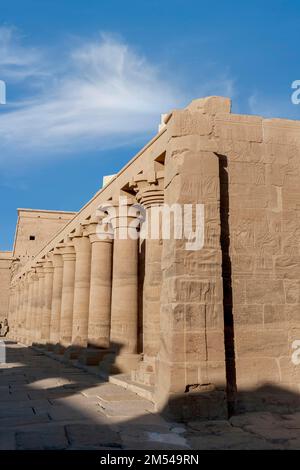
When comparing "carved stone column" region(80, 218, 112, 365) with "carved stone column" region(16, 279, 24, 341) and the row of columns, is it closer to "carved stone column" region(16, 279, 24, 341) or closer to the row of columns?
the row of columns

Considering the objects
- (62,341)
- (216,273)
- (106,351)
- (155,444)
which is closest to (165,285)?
(216,273)

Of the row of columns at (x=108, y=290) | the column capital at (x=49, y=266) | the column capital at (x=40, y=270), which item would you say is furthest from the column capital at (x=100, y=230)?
the column capital at (x=40, y=270)

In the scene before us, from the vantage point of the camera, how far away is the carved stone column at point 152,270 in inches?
316

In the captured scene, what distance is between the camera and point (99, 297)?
12.0m

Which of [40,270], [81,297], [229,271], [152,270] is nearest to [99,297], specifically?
[81,297]

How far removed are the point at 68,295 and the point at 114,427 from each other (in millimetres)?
11019

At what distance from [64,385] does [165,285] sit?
142 inches

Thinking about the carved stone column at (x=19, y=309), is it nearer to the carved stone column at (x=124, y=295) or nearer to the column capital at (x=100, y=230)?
the column capital at (x=100, y=230)

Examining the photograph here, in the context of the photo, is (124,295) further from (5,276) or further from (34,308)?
(5,276)

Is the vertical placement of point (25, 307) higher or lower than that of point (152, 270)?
lower

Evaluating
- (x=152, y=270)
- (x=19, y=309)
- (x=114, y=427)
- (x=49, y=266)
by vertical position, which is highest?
(x=49, y=266)

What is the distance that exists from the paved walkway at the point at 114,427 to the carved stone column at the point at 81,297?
20.7 feet

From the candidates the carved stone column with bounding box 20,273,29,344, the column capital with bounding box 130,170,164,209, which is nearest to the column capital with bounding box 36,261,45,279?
the carved stone column with bounding box 20,273,29,344

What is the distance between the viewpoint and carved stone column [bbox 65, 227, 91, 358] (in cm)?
1355
